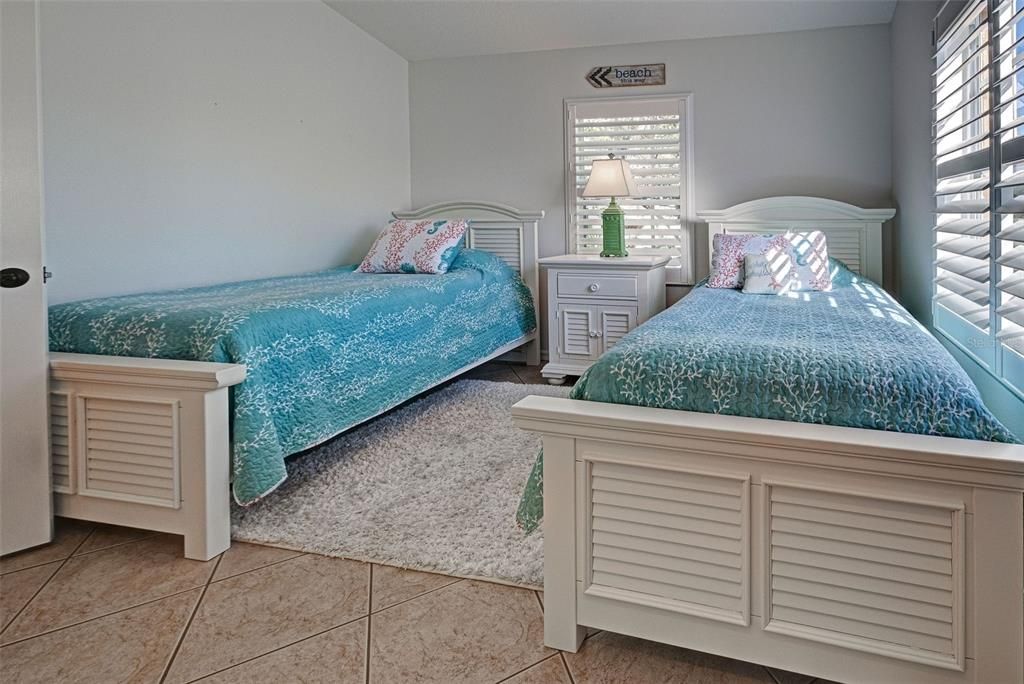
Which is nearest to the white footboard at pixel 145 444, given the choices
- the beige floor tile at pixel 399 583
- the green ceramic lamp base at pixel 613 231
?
the beige floor tile at pixel 399 583

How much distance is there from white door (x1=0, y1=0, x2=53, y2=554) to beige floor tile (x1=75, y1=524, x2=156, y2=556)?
0.12m

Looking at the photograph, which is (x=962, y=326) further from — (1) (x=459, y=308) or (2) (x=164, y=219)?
(2) (x=164, y=219)

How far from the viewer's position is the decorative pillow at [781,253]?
334 cm

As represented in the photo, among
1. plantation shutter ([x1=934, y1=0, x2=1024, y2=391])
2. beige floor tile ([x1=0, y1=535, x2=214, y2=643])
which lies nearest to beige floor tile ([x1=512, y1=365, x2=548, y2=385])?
plantation shutter ([x1=934, y1=0, x2=1024, y2=391])

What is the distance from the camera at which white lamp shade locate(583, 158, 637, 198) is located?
4281 mm

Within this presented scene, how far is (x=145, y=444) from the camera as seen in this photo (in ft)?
6.77

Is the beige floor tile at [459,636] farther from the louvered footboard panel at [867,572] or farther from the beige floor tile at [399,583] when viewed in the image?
the louvered footboard panel at [867,572]

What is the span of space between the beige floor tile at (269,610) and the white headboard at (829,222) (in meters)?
3.01

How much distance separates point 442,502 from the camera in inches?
95.3

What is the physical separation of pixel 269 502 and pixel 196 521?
41 cm

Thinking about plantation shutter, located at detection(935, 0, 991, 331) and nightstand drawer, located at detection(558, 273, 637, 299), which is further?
nightstand drawer, located at detection(558, 273, 637, 299)

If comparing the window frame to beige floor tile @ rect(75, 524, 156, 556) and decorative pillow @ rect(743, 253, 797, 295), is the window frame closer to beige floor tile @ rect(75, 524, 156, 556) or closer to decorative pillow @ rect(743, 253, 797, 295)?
decorative pillow @ rect(743, 253, 797, 295)

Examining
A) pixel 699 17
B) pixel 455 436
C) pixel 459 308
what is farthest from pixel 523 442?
pixel 699 17

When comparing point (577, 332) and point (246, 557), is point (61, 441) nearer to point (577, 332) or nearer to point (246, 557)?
point (246, 557)
